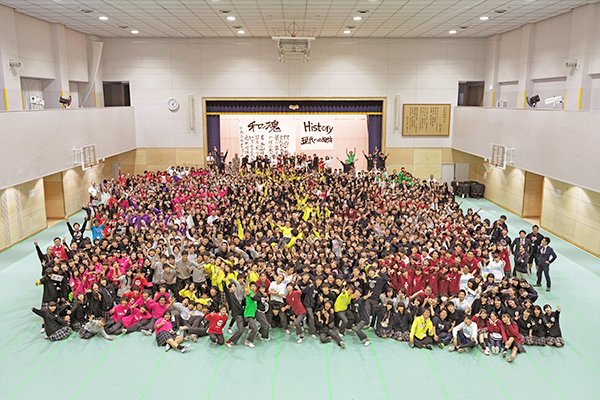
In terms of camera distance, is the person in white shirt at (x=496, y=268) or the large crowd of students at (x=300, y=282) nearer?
the large crowd of students at (x=300, y=282)

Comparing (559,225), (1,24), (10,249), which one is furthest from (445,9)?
(10,249)

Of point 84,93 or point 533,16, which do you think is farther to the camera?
point 84,93

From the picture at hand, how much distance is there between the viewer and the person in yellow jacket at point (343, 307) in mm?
10617

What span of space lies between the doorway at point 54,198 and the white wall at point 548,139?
64.8ft

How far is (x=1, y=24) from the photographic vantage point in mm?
17844

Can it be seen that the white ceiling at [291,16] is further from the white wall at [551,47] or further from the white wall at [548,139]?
the white wall at [548,139]

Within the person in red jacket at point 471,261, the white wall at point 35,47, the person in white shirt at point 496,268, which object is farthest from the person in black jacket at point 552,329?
the white wall at point 35,47

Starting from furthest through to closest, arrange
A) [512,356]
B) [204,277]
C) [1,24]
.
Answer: [1,24] < [204,277] < [512,356]

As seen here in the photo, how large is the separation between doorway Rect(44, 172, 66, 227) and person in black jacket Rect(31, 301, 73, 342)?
11.1 metres

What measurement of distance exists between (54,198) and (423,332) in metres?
17.4

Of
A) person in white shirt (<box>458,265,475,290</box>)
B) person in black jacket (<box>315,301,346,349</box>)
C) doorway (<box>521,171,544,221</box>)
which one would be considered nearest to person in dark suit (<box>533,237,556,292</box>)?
person in white shirt (<box>458,265,475,290</box>)

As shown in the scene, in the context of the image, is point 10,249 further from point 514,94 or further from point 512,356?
point 514,94

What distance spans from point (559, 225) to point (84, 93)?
79.2 ft

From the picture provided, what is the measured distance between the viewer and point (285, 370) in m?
9.48
